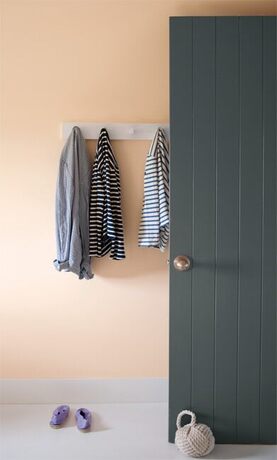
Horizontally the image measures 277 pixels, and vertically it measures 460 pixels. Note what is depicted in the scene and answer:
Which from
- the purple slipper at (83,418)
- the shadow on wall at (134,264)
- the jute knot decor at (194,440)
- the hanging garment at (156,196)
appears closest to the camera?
the jute knot decor at (194,440)

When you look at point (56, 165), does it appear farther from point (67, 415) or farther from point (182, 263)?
point (67, 415)

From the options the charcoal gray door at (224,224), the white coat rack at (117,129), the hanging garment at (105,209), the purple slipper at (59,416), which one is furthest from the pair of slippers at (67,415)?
the white coat rack at (117,129)

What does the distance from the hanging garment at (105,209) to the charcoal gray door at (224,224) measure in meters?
0.35

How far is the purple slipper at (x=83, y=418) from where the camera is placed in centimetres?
158

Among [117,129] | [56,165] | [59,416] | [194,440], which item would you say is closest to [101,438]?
[59,416]

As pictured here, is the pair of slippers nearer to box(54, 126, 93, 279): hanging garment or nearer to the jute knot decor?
the jute knot decor

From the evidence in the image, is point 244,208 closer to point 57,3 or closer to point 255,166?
point 255,166

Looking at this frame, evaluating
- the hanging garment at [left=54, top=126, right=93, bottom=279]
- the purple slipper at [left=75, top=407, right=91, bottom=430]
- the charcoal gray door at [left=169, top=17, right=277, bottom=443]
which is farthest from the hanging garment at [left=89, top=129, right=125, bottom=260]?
the purple slipper at [left=75, top=407, right=91, bottom=430]

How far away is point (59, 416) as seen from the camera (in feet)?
5.41

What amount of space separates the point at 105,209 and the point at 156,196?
26cm

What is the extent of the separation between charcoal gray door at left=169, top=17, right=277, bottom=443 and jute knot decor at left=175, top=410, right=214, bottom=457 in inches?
3.0

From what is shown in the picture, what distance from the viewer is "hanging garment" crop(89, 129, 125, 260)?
169cm

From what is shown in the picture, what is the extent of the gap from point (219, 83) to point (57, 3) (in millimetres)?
995

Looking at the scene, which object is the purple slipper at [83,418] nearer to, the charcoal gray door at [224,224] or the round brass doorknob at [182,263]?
the charcoal gray door at [224,224]
